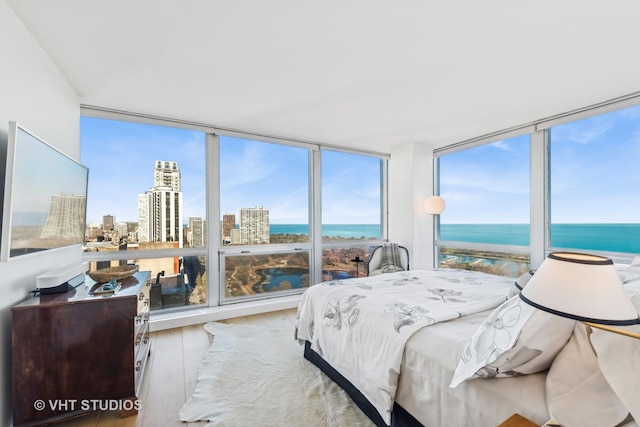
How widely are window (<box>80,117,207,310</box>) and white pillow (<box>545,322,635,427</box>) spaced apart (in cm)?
351

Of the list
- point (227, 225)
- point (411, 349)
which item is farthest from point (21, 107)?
point (411, 349)

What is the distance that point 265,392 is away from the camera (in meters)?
1.94

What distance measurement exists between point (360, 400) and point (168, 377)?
1.52m

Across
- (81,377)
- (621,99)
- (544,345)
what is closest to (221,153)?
(81,377)

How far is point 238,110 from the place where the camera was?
3072 mm

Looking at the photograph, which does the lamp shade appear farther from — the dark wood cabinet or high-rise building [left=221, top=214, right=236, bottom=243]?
high-rise building [left=221, top=214, right=236, bottom=243]

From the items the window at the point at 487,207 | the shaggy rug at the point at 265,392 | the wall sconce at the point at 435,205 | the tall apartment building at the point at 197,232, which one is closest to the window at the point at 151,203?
the tall apartment building at the point at 197,232

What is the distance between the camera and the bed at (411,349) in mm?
1032

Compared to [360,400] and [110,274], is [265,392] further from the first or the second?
[110,274]

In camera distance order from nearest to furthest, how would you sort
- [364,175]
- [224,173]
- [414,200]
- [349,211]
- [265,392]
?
1. [265,392]
2. [224,173]
3. [414,200]
4. [349,211]
5. [364,175]

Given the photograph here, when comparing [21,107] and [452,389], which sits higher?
[21,107]

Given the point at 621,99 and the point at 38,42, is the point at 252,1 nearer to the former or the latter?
the point at 38,42

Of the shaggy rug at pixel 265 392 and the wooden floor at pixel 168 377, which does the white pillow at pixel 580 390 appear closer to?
the shaggy rug at pixel 265 392

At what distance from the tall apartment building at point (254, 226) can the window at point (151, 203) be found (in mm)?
522
